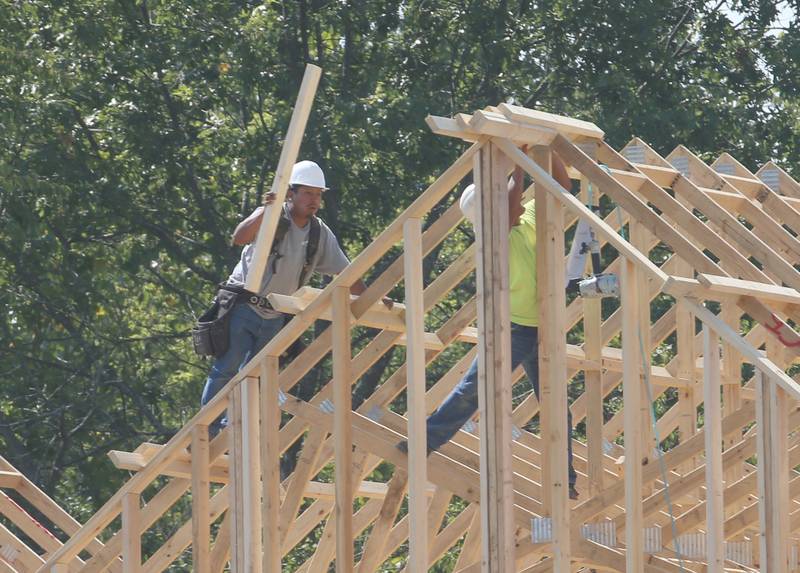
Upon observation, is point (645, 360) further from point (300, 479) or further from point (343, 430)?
point (300, 479)

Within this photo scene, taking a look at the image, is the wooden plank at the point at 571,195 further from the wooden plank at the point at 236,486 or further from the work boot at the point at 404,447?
the wooden plank at the point at 236,486

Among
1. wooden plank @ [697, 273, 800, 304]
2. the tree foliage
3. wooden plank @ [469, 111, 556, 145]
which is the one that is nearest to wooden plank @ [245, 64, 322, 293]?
wooden plank @ [469, 111, 556, 145]

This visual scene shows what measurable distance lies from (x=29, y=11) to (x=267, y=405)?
965 cm

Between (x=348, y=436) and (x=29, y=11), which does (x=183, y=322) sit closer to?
(x=29, y=11)

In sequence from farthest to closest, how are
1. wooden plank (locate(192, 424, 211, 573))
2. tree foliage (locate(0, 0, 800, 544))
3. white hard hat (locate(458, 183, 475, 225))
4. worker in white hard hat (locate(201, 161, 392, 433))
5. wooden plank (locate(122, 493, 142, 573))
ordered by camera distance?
tree foliage (locate(0, 0, 800, 544)), wooden plank (locate(122, 493, 142, 573)), worker in white hard hat (locate(201, 161, 392, 433)), wooden plank (locate(192, 424, 211, 573)), white hard hat (locate(458, 183, 475, 225))

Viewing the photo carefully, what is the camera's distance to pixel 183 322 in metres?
19.6

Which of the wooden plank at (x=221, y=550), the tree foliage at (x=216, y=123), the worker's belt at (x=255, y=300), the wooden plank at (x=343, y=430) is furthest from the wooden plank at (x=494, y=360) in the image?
the tree foliage at (x=216, y=123)

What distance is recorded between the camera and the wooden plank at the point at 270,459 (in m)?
9.47

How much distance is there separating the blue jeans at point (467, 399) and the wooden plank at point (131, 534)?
212 centimetres

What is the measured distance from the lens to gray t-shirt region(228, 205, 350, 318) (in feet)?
33.3

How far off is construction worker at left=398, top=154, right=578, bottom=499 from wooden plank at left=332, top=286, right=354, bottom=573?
0.31m

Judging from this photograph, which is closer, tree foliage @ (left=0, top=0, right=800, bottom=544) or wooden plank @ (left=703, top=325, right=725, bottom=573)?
wooden plank @ (left=703, top=325, right=725, bottom=573)

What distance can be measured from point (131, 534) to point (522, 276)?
10.1ft

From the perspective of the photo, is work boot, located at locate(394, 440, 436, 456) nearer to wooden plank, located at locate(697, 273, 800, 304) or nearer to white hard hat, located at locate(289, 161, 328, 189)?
white hard hat, located at locate(289, 161, 328, 189)
